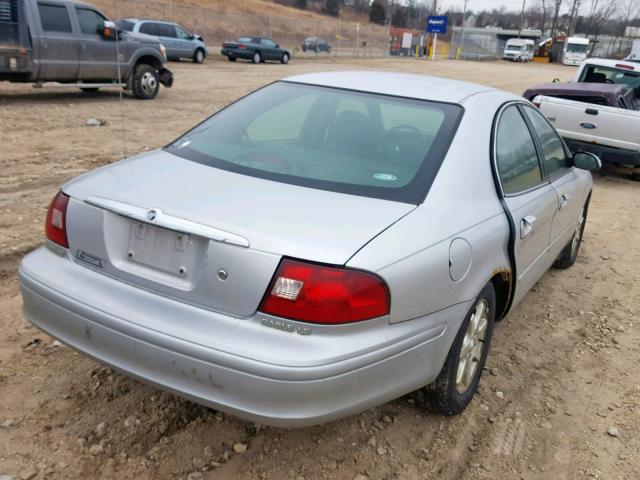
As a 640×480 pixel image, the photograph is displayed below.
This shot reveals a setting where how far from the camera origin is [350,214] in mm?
2477

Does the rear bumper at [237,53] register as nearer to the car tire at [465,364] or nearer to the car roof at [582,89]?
the car roof at [582,89]

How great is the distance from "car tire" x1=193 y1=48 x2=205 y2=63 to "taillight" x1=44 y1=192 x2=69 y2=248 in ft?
84.5

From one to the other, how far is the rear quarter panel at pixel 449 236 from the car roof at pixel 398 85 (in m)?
0.16

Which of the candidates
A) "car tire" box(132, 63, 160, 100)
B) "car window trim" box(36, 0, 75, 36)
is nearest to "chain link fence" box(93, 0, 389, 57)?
"car tire" box(132, 63, 160, 100)

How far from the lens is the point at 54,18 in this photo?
12.3 m

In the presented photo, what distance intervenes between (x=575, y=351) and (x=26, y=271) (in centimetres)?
325

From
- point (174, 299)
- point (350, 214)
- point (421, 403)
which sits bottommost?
point (421, 403)

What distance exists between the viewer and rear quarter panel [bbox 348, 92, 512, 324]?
2357 mm

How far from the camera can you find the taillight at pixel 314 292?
2211mm

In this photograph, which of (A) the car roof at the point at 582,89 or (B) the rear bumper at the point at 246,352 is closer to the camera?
(B) the rear bumper at the point at 246,352

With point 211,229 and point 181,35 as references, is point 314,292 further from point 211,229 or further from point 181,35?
point 181,35

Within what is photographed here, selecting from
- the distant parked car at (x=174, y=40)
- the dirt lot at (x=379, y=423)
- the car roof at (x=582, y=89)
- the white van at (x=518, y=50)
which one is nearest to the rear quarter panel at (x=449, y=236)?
the dirt lot at (x=379, y=423)

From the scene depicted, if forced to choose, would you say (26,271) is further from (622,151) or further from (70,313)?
(622,151)

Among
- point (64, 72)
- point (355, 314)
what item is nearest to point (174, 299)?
point (355, 314)
